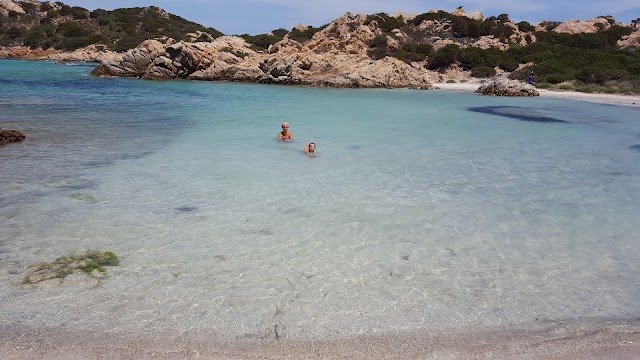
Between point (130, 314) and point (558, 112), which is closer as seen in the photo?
point (130, 314)

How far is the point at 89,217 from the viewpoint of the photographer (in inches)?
244

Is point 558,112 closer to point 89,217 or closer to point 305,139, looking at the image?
point 305,139

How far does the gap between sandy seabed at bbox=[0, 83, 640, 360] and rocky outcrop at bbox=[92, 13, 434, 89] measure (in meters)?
31.9

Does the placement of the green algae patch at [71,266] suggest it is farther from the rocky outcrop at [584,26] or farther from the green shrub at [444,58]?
the rocky outcrop at [584,26]

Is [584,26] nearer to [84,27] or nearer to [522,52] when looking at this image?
[522,52]

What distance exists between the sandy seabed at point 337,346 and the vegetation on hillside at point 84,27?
6729 cm

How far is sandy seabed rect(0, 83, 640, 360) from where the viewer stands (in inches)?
138

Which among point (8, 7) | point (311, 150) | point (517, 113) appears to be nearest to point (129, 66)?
point (517, 113)

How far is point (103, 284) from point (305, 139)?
8798 millimetres

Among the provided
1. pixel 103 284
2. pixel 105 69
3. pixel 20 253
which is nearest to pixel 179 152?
pixel 20 253

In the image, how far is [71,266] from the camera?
4805 mm

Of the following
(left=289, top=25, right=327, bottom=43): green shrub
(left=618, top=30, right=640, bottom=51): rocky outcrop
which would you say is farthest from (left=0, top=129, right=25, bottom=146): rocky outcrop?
(left=618, top=30, right=640, bottom=51): rocky outcrop

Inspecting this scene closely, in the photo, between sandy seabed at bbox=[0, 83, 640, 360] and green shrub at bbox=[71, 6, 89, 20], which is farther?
green shrub at bbox=[71, 6, 89, 20]

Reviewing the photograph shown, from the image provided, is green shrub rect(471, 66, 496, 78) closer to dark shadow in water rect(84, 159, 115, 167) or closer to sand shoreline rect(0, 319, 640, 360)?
dark shadow in water rect(84, 159, 115, 167)
